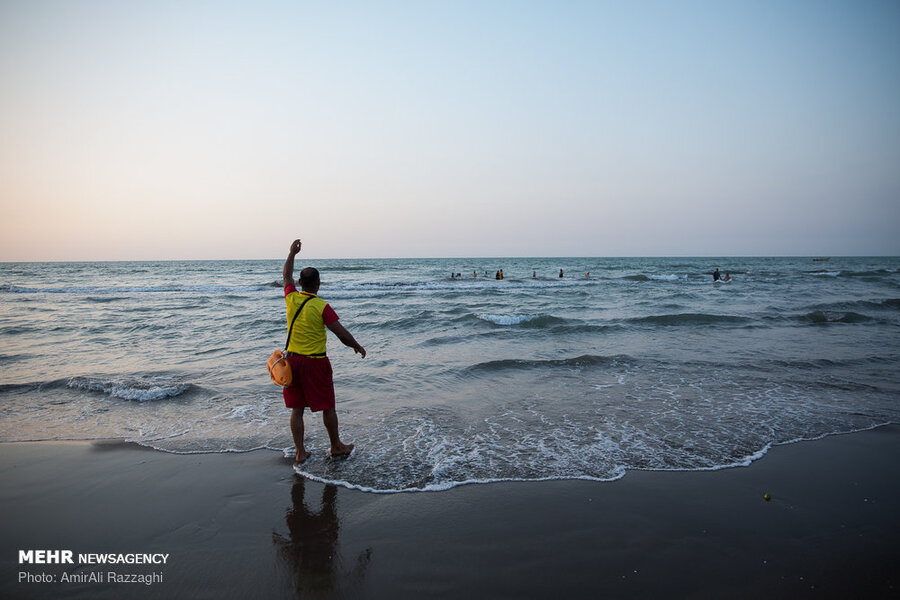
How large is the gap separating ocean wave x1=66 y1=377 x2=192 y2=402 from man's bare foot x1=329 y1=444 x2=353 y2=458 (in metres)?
3.98

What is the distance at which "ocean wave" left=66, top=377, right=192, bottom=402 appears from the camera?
23.1 ft

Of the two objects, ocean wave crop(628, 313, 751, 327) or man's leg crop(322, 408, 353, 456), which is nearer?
man's leg crop(322, 408, 353, 456)

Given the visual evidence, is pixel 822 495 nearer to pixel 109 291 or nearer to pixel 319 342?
pixel 319 342

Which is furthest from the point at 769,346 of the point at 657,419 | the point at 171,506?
the point at 171,506

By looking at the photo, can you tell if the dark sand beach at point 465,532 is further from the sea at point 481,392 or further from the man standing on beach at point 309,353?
the man standing on beach at point 309,353

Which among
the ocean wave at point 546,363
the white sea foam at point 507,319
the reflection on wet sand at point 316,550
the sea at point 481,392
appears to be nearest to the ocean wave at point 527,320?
the white sea foam at point 507,319

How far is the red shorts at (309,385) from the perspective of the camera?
4.54 meters

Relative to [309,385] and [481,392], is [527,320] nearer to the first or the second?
[481,392]

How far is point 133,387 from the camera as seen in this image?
7.27 m

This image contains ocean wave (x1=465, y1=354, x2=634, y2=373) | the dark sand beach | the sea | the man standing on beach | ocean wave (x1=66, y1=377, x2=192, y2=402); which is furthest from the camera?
ocean wave (x1=465, y1=354, x2=634, y2=373)

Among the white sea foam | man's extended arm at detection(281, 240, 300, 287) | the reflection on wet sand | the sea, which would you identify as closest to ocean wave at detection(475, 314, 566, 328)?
the white sea foam

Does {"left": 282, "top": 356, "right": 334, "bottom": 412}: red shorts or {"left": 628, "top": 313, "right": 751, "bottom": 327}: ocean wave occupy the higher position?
{"left": 282, "top": 356, "right": 334, "bottom": 412}: red shorts

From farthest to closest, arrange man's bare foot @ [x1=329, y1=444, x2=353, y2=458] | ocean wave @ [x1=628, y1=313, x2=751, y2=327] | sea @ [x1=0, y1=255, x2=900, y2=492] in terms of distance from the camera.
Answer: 1. ocean wave @ [x1=628, y1=313, x2=751, y2=327]
2. sea @ [x1=0, y1=255, x2=900, y2=492]
3. man's bare foot @ [x1=329, y1=444, x2=353, y2=458]

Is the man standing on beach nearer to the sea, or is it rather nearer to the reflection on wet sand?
the sea
